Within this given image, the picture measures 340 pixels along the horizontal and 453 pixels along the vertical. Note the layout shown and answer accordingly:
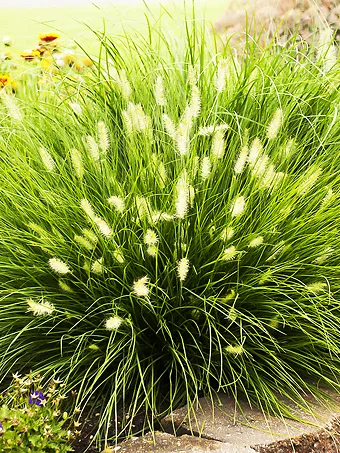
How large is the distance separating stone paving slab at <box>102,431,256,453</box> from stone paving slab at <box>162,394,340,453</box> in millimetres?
33

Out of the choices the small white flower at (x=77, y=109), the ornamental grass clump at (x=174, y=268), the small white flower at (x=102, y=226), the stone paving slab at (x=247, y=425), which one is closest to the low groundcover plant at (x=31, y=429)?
the ornamental grass clump at (x=174, y=268)

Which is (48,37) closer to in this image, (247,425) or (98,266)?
(98,266)

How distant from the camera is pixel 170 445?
2428mm

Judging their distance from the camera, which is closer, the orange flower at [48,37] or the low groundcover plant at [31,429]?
the low groundcover plant at [31,429]

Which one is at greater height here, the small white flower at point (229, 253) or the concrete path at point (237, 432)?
the small white flower at point (229, 253)

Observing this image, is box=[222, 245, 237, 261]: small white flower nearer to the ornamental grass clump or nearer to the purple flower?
the ornamental grass clump

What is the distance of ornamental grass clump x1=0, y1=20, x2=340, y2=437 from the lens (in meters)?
2.58

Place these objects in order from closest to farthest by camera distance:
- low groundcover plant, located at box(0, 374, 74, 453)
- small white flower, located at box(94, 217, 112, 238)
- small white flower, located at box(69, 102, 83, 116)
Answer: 1. low groundcover plant, located at box(0, 374, 74, 453)
2. small white flower, located at box(94, 217, 112, 238)
3. small white flower, located at box(69, 102, 83, 116)

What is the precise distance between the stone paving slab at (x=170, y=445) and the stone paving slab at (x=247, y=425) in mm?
33

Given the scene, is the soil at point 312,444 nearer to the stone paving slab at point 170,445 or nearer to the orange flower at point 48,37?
the stone paving slab at point 170,445

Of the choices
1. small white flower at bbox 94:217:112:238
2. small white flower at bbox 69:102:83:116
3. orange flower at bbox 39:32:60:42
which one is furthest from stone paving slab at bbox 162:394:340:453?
orange flower at bbox 39:32:60:42

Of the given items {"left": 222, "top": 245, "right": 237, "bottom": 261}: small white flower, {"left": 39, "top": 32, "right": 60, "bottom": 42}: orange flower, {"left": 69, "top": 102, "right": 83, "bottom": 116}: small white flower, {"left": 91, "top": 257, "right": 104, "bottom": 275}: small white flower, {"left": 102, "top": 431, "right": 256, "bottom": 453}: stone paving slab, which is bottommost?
{"left": 102, "top": 431, "right": 256, "bottom": 453}: stone paving slab

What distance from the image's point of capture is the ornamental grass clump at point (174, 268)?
102 inches

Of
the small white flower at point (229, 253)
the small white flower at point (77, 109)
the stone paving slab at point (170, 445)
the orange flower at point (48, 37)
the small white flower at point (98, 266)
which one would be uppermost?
the small white flower at point (229, 253)
